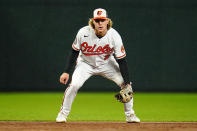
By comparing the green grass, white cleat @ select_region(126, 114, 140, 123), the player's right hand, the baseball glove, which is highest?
the player's right hand

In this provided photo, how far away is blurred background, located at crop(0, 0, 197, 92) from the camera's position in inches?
498

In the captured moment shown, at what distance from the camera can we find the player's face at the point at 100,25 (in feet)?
19.9

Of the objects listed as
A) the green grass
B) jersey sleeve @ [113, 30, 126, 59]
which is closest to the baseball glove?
jersey sleeve @ [113, 30, 126, 59]

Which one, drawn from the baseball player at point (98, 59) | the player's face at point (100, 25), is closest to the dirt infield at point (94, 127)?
the baseball player at point (98, 59)

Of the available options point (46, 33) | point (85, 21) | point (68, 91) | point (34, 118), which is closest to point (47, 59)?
point (46, 33)

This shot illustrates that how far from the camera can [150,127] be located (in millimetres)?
5777

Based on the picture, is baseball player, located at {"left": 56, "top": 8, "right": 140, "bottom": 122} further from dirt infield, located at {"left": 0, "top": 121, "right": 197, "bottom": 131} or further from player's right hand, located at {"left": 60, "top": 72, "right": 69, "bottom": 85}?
dirt infield, located at {"left": 0, "top": 121, "right": 197, "bottom": 131}

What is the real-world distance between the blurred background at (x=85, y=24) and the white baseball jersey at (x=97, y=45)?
20.9ft

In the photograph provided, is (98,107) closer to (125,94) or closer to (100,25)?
(125,94)

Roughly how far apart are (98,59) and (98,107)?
3.03 m

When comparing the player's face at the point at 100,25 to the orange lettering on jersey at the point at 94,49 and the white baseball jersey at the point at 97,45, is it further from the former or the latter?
the orange lettering on jersey at the point at 94,49

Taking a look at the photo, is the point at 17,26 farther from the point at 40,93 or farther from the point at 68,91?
the point at 68,91

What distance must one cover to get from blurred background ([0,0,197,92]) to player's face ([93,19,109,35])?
6.46 metres

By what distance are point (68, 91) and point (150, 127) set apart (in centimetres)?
130
